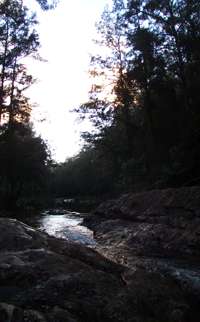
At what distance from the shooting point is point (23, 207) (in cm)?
2745

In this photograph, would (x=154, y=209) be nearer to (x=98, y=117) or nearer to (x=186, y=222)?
(x=186, y=222)

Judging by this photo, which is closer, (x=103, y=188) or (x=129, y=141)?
(x=129, y=141)

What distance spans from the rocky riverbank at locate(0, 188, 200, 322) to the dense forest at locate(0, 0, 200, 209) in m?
11.3

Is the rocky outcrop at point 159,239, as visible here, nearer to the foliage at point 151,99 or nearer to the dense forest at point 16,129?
the foliage at point 151,99

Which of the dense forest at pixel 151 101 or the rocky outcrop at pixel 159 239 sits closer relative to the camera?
the rocky outcrop at pixel 159 239

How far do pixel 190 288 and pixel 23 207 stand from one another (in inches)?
910

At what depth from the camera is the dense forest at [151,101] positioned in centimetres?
1758

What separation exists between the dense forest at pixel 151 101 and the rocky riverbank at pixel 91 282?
668 cm

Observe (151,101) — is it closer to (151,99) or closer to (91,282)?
(151,99)

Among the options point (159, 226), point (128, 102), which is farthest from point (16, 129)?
point (159, 226)

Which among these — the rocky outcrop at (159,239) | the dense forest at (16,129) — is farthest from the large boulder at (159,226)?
the dense forest at (16,129)

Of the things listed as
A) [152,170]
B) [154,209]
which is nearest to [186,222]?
[154,209]

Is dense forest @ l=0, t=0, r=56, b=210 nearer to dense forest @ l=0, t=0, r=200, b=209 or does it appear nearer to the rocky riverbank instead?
dense forest @ l=0, t=0, r=200, b=209

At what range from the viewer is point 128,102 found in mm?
26094
